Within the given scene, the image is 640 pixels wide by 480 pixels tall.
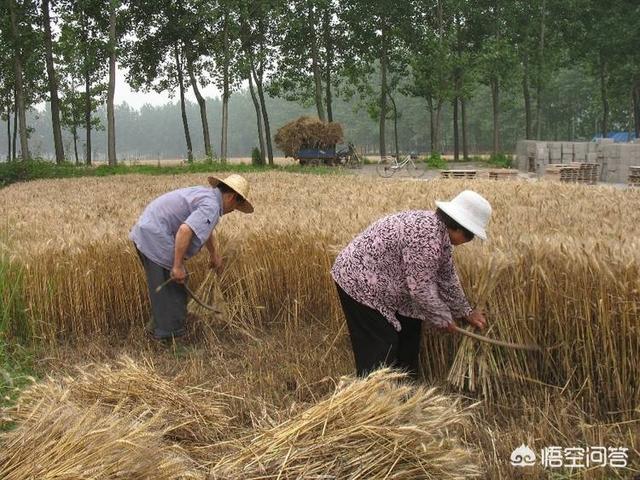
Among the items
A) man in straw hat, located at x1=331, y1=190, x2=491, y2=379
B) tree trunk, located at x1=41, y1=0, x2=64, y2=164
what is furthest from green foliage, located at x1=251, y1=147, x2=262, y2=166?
man in straw hat, located at x1=331, y1=190, x2=491, y2=379

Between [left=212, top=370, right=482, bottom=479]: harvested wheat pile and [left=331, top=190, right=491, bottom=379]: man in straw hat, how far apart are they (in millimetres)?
806

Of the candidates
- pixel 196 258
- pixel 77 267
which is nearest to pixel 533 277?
pixel 196 258

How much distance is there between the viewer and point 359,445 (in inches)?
101

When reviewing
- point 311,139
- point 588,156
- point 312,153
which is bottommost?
point 588,156

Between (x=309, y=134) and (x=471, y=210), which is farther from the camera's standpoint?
(x=309, y=134)

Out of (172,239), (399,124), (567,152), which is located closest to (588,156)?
(567,152)

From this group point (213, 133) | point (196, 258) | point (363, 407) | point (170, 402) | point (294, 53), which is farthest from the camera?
point (213, 133)

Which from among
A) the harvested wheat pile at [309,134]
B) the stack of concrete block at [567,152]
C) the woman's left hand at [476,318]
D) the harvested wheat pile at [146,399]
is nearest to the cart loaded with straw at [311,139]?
the harvested wheat pile at [309,134]

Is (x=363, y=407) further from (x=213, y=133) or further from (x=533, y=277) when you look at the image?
(x=213, y=133)

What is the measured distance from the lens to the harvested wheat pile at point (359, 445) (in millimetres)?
2516

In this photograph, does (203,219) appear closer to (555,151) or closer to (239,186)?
(239,186)

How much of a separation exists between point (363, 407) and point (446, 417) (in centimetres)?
38

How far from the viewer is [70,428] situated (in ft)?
7.95

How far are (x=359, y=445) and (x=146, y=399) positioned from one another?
1327 millimetres
